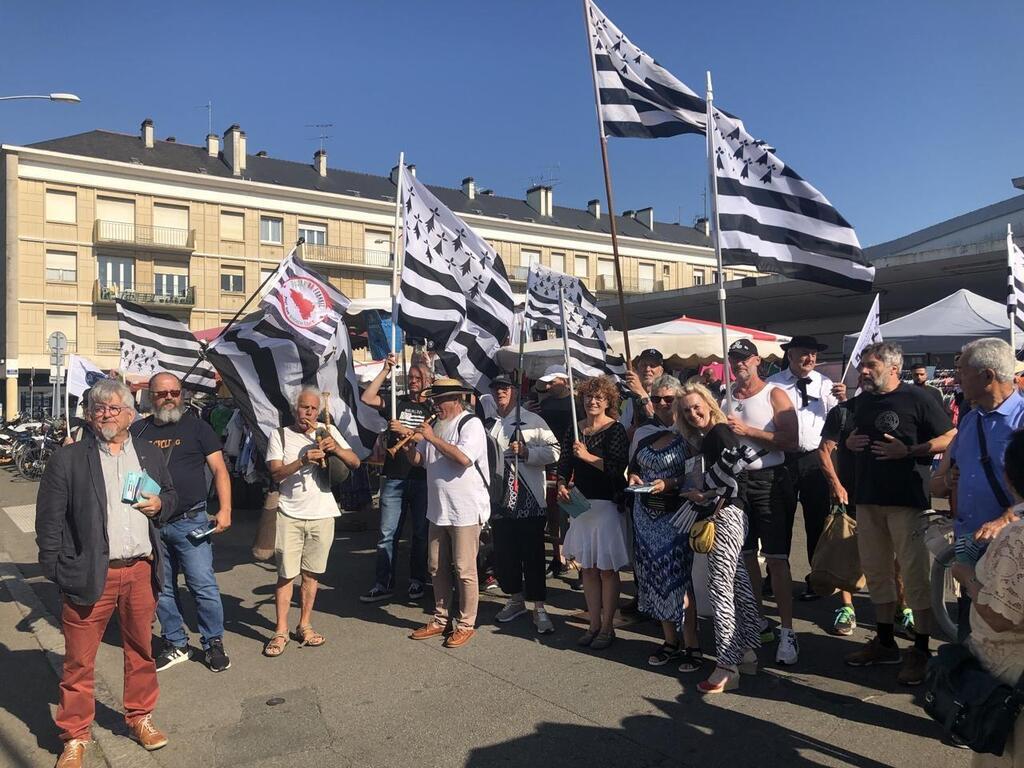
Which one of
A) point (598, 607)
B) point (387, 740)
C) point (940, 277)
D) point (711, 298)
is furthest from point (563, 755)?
point (711, 298)

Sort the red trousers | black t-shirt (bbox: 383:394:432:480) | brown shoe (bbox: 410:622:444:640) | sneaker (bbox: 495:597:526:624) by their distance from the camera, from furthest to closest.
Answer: black t-shirt (bbox: 383:394:432:480), sneaker (bbox: 495:597:526:624), brown shoe (bbox: 410:622:444:640), the red trousers

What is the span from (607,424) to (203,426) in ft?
9.27

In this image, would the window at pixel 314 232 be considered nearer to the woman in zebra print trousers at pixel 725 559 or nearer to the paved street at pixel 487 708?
the paved street at pixel 487 708

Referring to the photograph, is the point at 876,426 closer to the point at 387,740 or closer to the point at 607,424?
the point at 607,424

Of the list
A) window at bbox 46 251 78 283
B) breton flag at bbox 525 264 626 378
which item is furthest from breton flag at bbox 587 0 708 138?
window at bbox 46 251 78 283

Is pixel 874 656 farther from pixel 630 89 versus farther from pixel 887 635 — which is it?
pixel 630 89

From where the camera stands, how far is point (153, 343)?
388 inches

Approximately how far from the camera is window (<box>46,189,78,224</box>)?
41062 millimetres

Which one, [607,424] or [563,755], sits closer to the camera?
[563,755]

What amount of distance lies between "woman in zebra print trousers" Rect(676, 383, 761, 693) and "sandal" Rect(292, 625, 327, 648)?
2668 millimetres

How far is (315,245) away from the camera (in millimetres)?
48000

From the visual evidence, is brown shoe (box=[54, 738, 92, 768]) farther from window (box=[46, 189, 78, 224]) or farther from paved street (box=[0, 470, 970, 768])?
window (box=[46, 189, 78, 224])

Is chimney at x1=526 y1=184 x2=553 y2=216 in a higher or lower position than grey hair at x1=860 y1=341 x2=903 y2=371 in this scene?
higher

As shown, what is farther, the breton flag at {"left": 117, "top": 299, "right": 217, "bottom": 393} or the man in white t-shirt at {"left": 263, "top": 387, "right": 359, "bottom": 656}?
the breton flag at {"left": 117, "top": 299, "right": 217, "bottom": 393}
